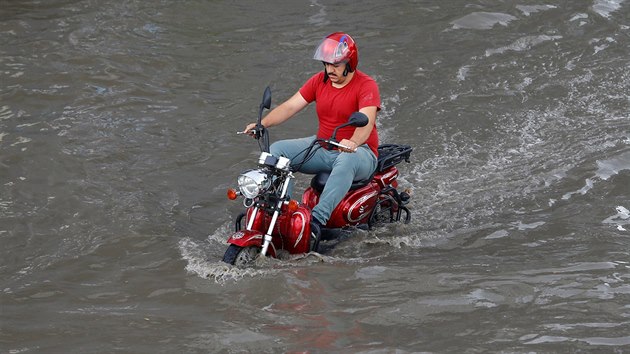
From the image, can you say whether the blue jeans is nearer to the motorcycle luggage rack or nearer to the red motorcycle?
the red motorcycle

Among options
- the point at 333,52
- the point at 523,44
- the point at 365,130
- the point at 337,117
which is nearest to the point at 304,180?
the point at 337,117

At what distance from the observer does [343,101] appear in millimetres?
8406

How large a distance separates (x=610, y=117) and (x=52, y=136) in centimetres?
663

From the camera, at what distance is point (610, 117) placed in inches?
468

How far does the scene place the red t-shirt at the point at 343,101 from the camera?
27.3 ft

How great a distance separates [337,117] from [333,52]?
61 cm

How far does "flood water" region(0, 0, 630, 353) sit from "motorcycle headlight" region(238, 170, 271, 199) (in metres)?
0.60

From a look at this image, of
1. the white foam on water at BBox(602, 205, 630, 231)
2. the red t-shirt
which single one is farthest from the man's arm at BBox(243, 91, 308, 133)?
the white foam on water at BBox(602, 205, 630, 231)

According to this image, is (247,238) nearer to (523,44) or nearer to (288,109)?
(288,109)

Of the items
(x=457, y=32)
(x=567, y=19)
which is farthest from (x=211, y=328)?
(x=567, y=19)

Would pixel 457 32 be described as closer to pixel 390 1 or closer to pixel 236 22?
pixel 390 1

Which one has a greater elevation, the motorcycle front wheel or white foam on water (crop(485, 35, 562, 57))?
the motorcycle front wheel

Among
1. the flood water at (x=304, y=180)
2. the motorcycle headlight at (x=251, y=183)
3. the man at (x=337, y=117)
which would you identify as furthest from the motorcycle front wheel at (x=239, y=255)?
the man at (x=337, y=117)

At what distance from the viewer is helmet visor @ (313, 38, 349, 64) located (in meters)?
8.14
